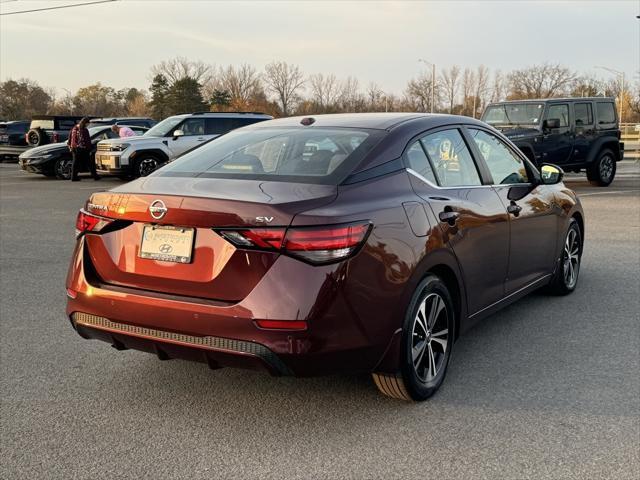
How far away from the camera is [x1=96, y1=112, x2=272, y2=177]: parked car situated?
689 inches

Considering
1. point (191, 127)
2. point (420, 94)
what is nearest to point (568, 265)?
point (191, 127)

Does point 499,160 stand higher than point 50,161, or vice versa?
point 499,160

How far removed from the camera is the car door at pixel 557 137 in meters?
16.0

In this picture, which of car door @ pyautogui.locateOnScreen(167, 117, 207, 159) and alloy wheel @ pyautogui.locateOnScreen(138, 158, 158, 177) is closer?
alloy wheel @ pyautogui.locateOnScreen(138, 158, 158, 177)

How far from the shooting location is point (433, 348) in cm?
400

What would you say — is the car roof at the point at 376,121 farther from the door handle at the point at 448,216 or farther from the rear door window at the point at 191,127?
the rear door window at the point at 191,127

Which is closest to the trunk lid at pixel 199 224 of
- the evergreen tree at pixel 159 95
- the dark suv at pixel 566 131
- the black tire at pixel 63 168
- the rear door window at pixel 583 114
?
the dark suv at pixel 566 131

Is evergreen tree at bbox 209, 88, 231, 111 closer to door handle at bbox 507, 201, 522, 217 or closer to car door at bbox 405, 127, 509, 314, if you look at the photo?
door handle at bbox 507, 201, 522, 217

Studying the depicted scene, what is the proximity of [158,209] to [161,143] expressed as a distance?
15162mm

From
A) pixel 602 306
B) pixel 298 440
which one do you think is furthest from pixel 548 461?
pixel 602 306

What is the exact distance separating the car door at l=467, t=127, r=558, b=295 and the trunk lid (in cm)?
194

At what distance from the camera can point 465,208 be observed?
167 inches

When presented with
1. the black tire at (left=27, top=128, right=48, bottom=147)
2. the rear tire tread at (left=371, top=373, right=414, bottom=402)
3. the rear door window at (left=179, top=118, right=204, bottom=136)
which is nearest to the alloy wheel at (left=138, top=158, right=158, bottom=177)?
the rear door window at (left=179, top=118, right=204, bottom=136)

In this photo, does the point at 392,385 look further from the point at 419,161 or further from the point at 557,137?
the point at 557,137
